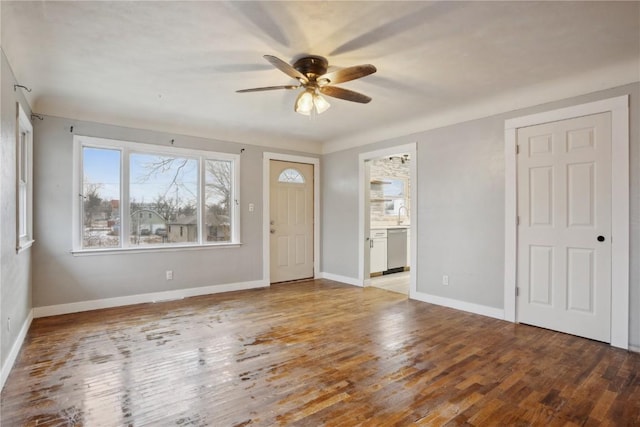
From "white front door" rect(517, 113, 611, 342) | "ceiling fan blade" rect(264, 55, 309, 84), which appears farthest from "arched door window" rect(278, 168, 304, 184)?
"white front door" rect(517, 113, 611, 342)

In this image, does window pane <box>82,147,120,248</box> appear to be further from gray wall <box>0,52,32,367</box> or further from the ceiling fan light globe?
the ceiling fan light globe

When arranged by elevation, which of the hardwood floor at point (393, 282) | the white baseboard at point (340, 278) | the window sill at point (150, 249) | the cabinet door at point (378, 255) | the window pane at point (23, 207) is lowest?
the hardwood floor at point (393, 282)

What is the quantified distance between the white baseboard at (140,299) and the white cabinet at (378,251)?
1.99 meters

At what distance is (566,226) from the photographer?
3240 millimetres

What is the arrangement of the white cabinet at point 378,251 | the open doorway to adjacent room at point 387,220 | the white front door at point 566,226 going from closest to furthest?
the white front door at point 566,226 < the open doorway to adjacent room at point 387,220 < the white cabinet at point 378,251

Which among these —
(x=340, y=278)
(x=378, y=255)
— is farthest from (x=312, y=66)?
(x=378, y=255)

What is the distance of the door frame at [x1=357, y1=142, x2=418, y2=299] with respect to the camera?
14.9 feet

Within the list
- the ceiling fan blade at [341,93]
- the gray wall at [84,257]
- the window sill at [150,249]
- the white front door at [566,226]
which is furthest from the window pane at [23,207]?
the white front door at [566,226]

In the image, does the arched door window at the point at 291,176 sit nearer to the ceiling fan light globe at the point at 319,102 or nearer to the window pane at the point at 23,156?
the ceiling fan light globe at the point at 319,102

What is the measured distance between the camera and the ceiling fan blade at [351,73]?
2.41 m

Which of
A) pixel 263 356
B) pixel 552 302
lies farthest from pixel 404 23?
pixel 552 302

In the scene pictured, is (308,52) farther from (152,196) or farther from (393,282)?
(393,282)

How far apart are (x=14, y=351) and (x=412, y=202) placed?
14.1ft

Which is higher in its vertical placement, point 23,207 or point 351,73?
point 351,73
